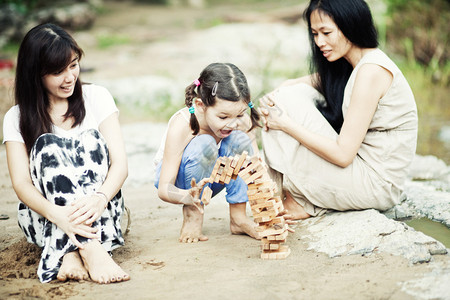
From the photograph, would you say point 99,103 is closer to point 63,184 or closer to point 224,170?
point 63,184

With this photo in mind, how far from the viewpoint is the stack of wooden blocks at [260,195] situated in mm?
2480

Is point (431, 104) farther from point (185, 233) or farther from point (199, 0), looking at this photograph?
point (199, 0)

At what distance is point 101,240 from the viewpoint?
2.63 metres

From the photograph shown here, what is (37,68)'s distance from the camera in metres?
2.65

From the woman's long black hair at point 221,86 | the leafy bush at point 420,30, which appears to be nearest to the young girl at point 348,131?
the woman's long black hair at point 221,86

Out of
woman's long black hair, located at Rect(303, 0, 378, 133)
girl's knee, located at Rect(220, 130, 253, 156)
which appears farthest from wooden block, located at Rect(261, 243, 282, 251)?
woman's long black hair, located at Rect(303, 0, 378, 133)

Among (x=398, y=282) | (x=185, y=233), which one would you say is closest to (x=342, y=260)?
(x=398, y=282)

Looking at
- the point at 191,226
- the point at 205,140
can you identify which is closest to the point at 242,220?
the point at 191,226

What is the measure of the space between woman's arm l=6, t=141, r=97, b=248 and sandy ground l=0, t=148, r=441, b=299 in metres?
0.25

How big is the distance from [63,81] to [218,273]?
1.24 m

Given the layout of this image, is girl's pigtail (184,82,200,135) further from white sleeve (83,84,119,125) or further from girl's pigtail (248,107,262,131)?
white sleeve (83,84,119,125)

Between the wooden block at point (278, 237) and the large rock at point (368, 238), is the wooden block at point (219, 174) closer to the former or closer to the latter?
the wooden block at point (278, 237)

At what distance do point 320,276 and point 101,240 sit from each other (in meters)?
1.08

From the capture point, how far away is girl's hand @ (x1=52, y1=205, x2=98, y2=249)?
2.48 metres
